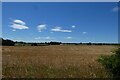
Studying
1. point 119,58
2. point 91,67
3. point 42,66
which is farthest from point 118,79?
point 42,66

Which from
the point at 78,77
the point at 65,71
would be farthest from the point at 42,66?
the point at 78,77

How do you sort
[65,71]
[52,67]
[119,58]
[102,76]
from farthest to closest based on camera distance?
1. [52,67]
2. [65,71]
3. [102,76]
4. [119,58]

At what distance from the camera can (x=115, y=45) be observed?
8180mm

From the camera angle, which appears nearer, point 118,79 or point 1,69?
point 118,79

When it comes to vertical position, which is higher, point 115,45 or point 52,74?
point 115,45

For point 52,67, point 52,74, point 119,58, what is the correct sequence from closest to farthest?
point 119,58, point 52,74, point 52,67

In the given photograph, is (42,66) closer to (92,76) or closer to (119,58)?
(92,76)

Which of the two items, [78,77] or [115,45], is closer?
[115,45]

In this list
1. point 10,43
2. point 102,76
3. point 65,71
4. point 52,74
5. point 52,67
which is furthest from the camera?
point 10,43

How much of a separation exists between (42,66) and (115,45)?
567 centimetres

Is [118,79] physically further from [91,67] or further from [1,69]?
[1,69]

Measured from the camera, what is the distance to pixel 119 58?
784cm

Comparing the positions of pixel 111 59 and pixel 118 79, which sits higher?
pixel 111 59

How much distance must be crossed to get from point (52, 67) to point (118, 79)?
536cm
